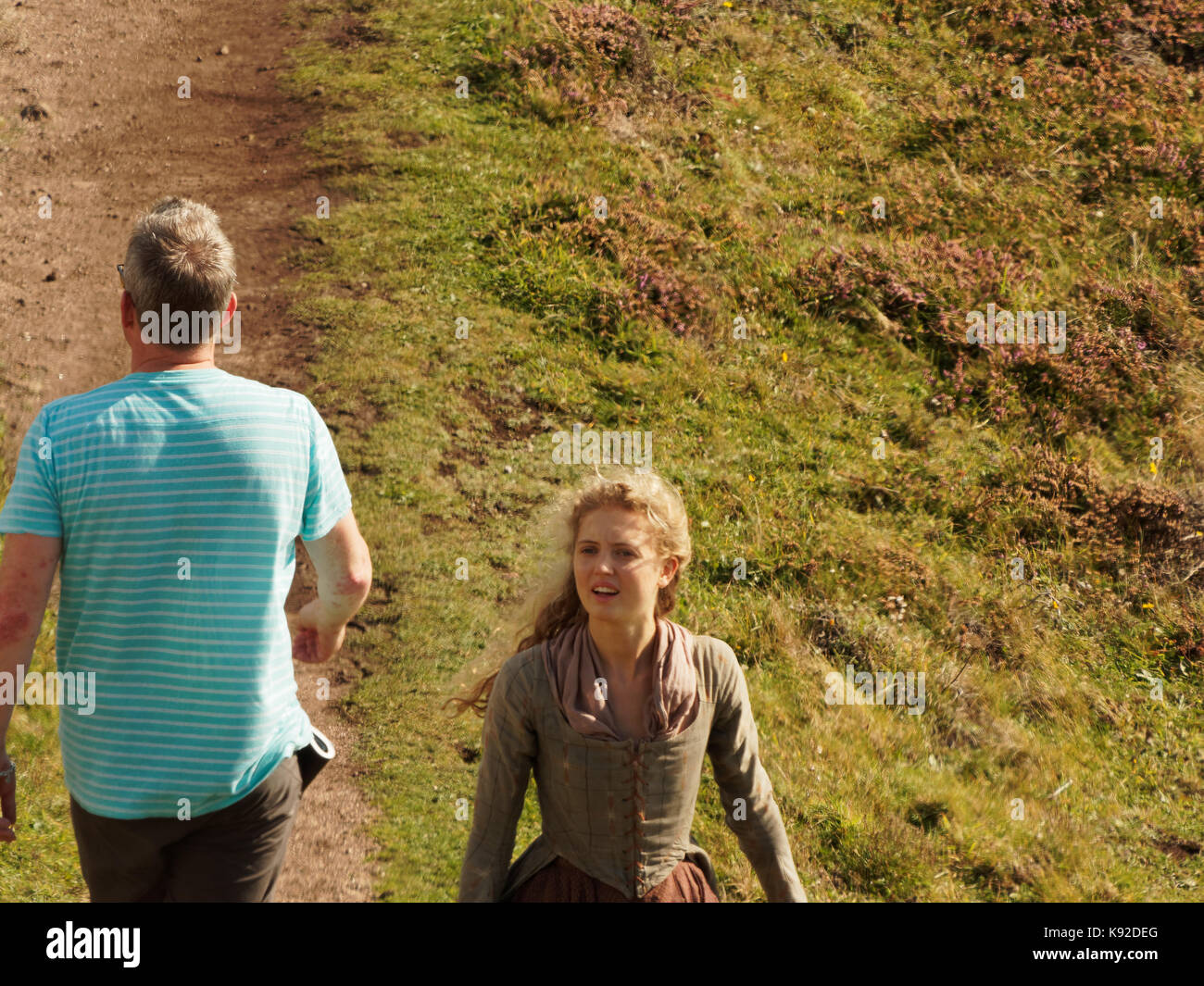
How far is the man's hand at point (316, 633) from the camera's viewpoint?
3.72 m

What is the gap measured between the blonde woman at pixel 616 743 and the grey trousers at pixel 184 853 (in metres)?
0.65

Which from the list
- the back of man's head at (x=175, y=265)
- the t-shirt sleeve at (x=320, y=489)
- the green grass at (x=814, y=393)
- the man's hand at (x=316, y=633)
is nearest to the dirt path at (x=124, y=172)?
the green grass at (x=814, y=393)

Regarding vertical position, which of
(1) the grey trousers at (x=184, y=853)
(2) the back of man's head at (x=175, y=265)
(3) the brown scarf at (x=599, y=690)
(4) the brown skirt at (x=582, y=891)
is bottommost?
(4) the brown skirt at (x=582, y=891)

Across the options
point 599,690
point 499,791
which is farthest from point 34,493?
point 599,690

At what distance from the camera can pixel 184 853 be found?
10.7ft

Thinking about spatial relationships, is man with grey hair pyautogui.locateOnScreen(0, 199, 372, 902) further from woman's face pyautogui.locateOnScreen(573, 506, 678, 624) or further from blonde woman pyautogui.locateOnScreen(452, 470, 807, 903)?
woman's face pyautogui.locateOnScreen(573, 506, 678, 624)

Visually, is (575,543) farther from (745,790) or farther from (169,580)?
(169,580)

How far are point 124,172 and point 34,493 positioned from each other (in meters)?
9.84

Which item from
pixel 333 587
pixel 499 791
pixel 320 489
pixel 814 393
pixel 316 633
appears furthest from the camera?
pixel 814 393

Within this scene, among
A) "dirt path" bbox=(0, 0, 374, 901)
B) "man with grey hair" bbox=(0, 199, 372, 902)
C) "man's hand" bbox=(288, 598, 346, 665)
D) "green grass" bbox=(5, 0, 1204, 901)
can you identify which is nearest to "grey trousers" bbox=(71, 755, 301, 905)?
"man with grey hair" bbox=(0, 199, 372, 902)

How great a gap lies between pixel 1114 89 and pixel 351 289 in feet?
38.1

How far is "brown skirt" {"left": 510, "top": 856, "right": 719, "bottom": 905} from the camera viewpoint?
11.7 ft

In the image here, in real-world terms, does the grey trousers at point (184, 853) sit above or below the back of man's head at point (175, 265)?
below

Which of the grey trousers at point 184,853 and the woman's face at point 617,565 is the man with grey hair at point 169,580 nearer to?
the grey trousers at point 184,853
